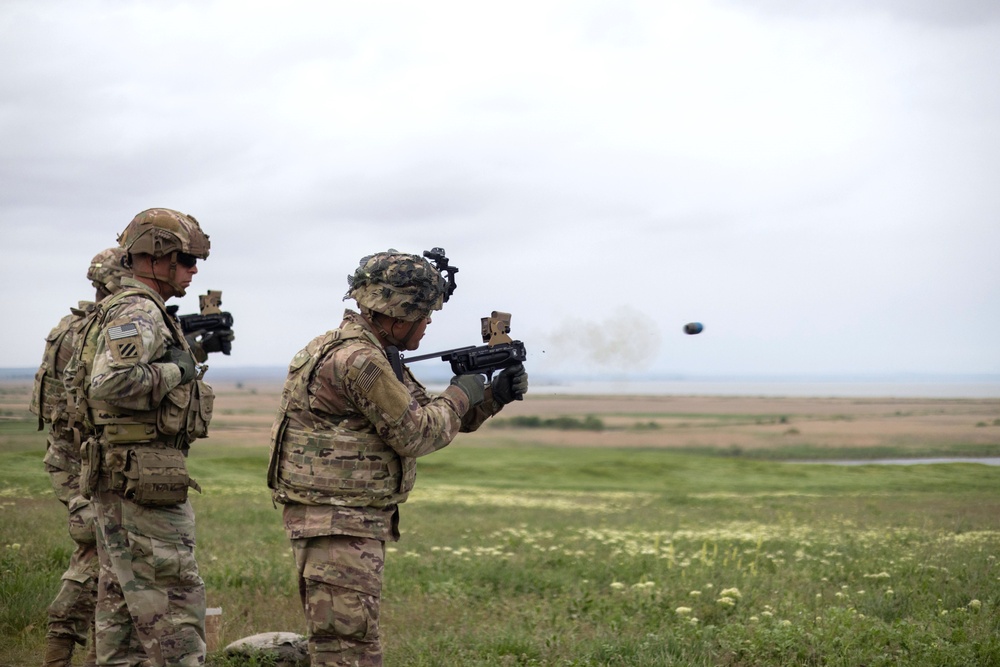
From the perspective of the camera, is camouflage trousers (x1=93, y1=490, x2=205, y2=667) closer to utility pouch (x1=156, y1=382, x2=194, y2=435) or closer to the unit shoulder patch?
utility pouch (x1=156, y1=382, x2=194, y2=435)

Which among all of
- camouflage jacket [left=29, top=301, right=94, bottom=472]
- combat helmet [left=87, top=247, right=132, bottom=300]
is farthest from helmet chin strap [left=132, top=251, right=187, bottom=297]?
camouflage jacket [left=29, top=301, right=94, bottom=472]

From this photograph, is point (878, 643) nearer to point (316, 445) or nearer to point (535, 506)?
point (316, 445)

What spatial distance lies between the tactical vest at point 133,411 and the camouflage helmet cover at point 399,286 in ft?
4.08

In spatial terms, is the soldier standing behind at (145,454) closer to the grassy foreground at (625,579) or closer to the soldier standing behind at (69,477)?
the soldier standing behind at (69,477)

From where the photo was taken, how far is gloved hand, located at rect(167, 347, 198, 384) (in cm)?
561

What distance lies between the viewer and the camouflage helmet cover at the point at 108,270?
715cm

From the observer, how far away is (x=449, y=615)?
27.1ft

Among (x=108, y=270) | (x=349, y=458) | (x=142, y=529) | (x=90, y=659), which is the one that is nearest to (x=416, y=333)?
(x=349, y=458)

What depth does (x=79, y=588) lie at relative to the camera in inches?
260

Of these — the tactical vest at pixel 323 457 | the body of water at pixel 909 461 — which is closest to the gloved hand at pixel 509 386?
the tactical vest at pixel 323 457

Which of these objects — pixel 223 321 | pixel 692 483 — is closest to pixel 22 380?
pixel 223 321

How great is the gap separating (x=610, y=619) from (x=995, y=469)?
14508mm

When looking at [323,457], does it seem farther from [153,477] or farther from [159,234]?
[159,234]

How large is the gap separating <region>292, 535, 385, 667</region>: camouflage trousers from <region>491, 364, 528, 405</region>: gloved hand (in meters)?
1.28
